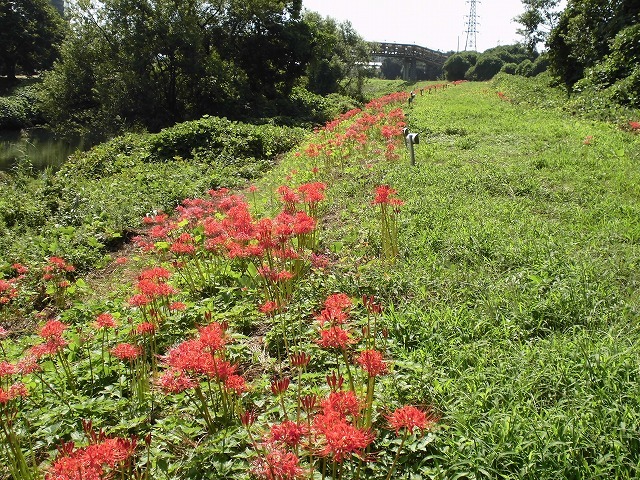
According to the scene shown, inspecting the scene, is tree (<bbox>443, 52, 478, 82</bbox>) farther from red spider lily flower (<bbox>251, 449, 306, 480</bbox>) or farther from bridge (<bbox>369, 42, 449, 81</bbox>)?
red spider lily flower (<bbox>251, 449, 306, 480</bbox>)

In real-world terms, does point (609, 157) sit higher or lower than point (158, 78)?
lower

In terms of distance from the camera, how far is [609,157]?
8.20 metres

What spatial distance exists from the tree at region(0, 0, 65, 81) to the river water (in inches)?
556

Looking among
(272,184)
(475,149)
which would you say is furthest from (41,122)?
(475,149)

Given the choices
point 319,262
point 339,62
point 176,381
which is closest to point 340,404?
point 176,381

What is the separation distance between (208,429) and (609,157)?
864 centimetres

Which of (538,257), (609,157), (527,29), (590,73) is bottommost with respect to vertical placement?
(538,257)

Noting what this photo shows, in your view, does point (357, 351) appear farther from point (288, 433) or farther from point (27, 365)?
point (27, 365)

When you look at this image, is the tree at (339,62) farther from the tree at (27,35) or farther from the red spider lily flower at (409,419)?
the red spider lily flower at (409,419)

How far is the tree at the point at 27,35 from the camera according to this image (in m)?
37.9

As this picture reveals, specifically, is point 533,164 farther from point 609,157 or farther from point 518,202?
point 518,202

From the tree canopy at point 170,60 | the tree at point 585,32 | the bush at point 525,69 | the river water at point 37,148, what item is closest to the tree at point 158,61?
the tree canopy at point 170,60

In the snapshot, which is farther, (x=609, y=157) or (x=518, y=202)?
(x=609, y=157)

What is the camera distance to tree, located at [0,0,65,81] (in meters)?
37.9
